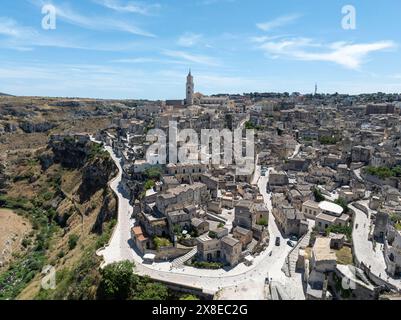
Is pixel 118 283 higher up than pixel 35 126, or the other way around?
pixel 35 126

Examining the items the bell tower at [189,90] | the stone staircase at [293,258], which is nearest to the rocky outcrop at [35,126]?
the bell tower at [189,90]

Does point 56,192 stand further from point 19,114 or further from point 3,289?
point 19,114

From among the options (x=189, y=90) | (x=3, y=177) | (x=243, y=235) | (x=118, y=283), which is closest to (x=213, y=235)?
(x=243, y=235)

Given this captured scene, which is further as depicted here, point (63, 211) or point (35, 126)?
point (35, 126)

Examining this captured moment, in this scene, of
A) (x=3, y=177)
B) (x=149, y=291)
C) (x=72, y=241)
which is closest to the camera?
(x=149, y=291)

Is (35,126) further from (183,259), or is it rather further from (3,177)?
(183,259)

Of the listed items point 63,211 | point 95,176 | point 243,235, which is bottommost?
point 63,211

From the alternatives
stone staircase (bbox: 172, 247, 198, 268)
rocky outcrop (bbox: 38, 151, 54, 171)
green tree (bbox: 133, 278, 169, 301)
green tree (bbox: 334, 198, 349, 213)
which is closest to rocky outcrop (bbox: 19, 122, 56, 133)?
rocky outcrop (bbox: 38, 151, 54, 171)
